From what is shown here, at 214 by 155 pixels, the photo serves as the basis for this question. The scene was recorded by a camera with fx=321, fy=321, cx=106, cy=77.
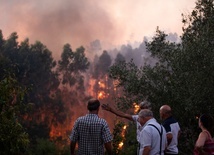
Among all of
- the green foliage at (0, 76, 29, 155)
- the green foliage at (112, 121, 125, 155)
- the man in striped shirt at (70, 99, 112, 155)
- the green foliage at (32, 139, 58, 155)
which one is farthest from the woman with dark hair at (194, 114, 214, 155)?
the green foliage at (32, 139, 58, 155)

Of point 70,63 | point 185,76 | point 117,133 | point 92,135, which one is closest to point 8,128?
point 92,135

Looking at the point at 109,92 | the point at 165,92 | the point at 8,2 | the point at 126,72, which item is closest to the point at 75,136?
the point at 165,92

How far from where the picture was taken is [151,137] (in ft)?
18.1

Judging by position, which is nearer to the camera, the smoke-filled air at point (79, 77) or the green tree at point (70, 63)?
the smoke-filled air at point (79, 77)

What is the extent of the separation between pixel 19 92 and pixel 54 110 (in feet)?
130

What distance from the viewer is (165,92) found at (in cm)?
1510

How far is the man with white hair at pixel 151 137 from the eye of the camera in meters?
5.50

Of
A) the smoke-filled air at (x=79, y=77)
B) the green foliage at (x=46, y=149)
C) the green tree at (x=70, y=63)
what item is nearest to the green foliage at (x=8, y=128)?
the smoke-filled air at (x=79, y=77)

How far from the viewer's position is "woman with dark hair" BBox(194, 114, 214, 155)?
18.1 ft

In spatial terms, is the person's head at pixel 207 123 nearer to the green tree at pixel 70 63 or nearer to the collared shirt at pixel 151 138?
the collared shirt at pixel 151 138

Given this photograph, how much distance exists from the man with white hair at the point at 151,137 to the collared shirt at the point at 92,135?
81 cm

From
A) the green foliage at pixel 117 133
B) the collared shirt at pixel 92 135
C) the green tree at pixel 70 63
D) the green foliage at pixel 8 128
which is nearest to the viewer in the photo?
the collared shirt at pixel 92 135

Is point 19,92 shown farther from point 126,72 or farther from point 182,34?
point 182,34

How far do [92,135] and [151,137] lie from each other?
1178mm
